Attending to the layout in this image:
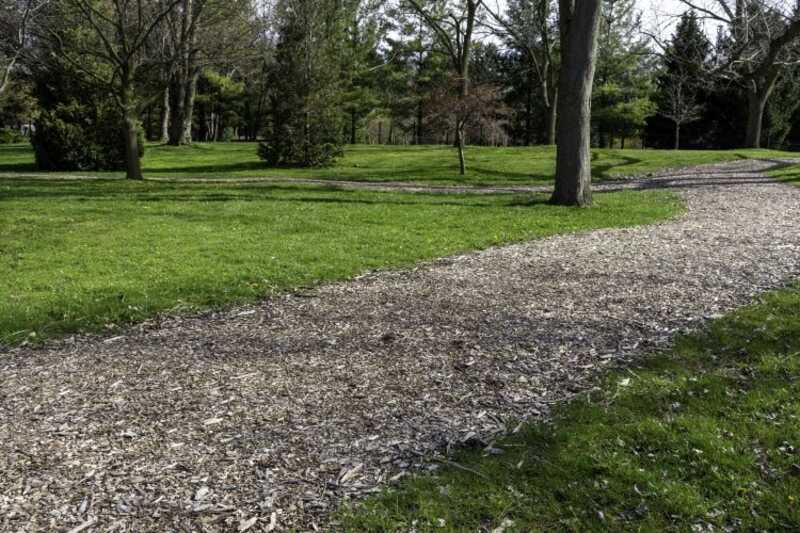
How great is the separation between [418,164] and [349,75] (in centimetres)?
1348

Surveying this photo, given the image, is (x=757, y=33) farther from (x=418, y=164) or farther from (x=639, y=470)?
(x=639, y=470)

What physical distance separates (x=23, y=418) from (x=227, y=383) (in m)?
1.31

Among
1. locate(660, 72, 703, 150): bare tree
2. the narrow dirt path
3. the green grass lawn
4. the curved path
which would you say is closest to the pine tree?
locate(660, 72, 703, 150): bare tree

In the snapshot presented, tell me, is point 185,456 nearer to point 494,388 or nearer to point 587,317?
point 494,388

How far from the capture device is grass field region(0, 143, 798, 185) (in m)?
22.5

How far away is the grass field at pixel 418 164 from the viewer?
22531 millimetres

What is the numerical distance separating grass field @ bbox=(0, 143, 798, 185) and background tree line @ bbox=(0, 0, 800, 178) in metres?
1.21

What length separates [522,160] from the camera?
89.9 feet

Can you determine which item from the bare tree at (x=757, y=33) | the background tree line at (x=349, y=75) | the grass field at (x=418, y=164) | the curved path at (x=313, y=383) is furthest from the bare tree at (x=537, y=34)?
the curved path at (x=313, y=383)

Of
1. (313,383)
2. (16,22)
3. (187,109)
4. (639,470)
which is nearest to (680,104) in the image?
(187,109)

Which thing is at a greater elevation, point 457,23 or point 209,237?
point 457,23

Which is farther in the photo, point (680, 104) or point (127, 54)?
point (680, 104)

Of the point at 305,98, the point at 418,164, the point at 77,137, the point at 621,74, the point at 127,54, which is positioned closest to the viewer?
the point at 127,54

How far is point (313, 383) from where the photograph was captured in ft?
15.7
